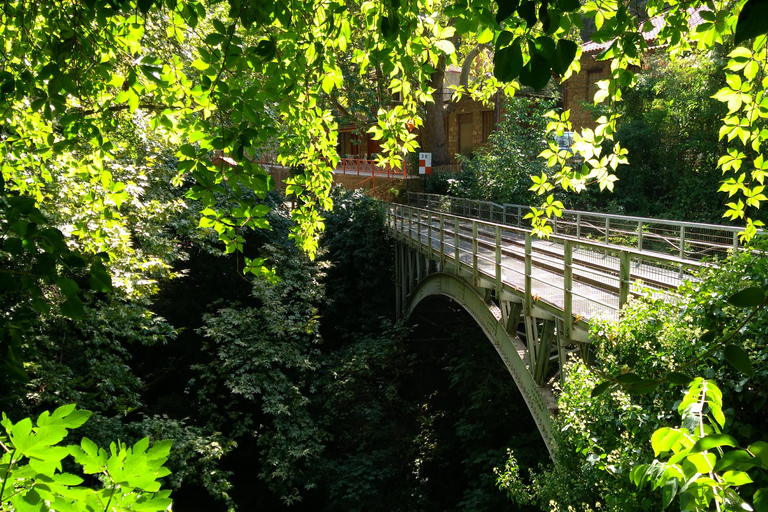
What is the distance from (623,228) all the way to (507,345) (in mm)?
7212

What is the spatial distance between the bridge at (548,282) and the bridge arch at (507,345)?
0.05 ft

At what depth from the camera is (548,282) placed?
843 centimetres

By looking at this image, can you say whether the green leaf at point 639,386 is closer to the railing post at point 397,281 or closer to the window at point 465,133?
the railing post at point 397,281

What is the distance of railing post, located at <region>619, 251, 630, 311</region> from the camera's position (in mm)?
5871

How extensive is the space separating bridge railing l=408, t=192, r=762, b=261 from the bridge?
0.05 metres

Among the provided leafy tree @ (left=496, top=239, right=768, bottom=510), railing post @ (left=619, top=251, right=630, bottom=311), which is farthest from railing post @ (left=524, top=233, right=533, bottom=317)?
leafy tree @ (left=496, top=239, right=768, bottom=510)

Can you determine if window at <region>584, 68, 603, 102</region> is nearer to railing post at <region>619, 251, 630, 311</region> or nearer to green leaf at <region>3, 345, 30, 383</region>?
railing post at <region>619, 251, 630, 311</region>

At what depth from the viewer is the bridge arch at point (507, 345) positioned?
794 centimetres

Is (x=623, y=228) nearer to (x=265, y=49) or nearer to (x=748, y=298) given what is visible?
(x=265, y=49)

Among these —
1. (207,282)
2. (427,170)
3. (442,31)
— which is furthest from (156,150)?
(427,170)

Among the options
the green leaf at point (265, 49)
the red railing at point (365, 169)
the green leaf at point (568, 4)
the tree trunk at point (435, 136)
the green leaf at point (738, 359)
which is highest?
the tree trunk at point (435, 136)

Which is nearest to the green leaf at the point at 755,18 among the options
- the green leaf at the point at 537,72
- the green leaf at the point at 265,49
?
the green leaf at the point at 537,72

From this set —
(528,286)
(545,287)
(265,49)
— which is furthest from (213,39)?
(545,287)

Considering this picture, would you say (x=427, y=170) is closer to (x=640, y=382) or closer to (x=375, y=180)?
(x=375, y=180)
